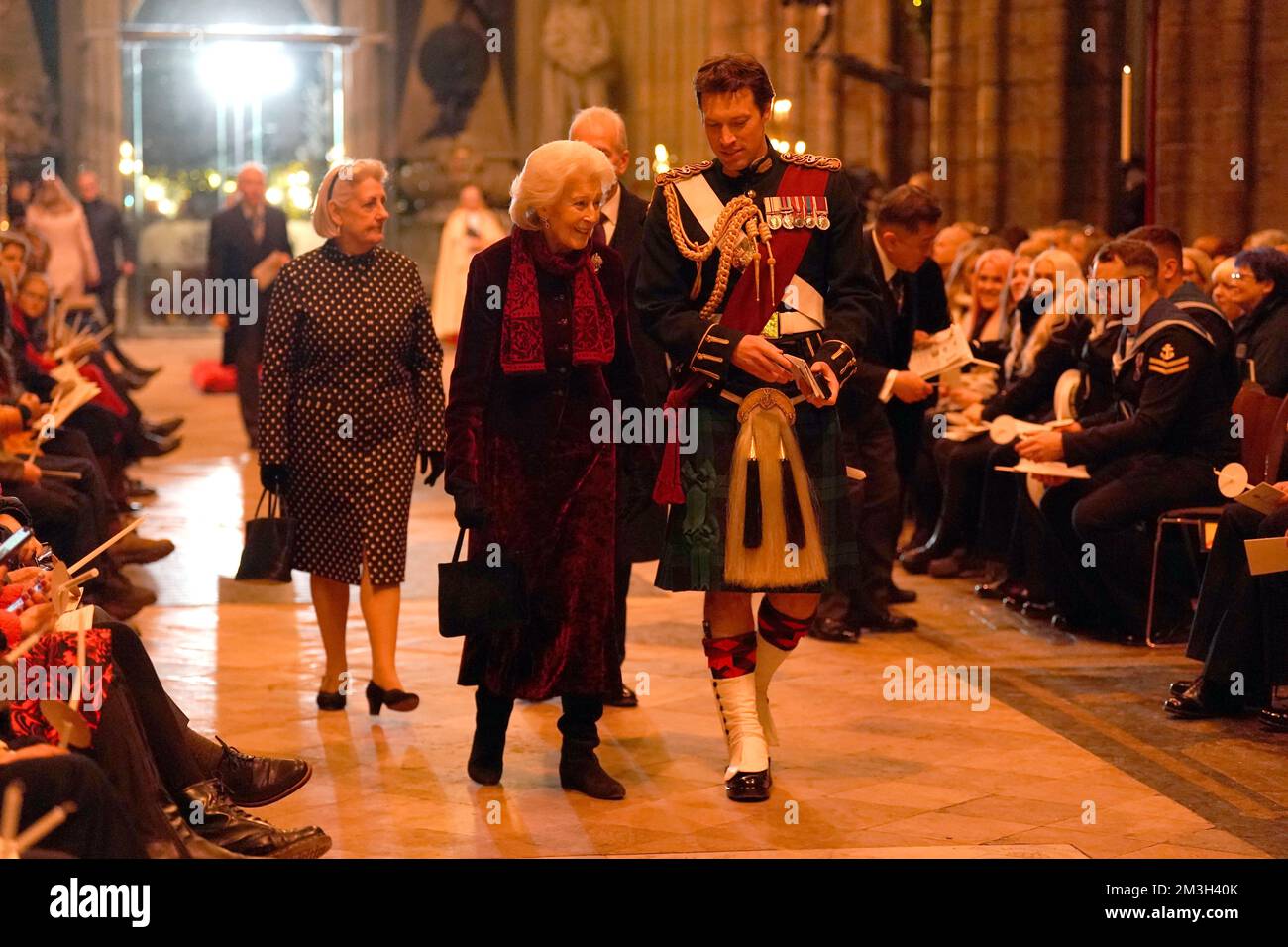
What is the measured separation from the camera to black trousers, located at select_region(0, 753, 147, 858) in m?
3.78

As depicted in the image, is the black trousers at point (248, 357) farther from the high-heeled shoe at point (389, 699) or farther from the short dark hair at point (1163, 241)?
the short dark hair at point (1163, 241)

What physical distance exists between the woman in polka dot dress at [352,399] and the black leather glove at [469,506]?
0.96 meters

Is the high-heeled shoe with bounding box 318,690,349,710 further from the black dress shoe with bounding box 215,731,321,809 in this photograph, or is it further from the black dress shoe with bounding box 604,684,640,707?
the black dress shoe with bounding box 215,731,321,809

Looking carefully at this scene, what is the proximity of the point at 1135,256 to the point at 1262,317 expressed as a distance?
2.08ft

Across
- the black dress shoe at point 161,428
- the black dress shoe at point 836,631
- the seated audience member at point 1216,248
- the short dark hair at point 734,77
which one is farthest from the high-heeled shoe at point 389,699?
the black dress shoe at point 161,428

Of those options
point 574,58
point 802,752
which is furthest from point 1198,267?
point 574,58

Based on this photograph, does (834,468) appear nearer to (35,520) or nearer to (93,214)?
(35,520)

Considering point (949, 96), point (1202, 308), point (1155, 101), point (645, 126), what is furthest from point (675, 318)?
point (645, 126)

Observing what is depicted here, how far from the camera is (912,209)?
8180 mm

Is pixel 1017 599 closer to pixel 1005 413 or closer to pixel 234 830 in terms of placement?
pixel 1005 413

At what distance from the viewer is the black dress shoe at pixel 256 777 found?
516 cm

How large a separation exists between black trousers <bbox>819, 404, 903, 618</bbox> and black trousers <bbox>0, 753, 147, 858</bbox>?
4.85 m

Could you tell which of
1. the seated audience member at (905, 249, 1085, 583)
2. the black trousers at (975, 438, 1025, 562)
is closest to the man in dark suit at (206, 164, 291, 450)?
the seated audience member at (905, 249, 1085, 583)

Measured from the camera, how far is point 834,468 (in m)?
5.89
